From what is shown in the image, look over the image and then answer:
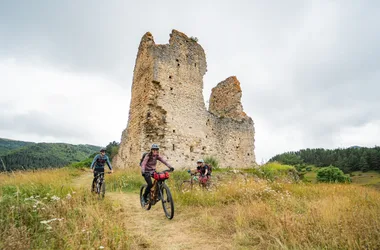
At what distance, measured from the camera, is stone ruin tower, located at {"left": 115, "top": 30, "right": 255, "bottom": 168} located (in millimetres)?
12041

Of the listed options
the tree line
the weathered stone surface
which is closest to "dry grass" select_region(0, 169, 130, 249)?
the weathered stone surface

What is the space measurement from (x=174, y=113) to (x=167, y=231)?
8835 mm

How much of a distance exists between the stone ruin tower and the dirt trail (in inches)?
242

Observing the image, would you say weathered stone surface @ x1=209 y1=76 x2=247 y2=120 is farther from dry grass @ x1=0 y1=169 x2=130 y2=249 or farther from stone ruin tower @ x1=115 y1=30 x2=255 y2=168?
dry grass @ x1=0 y1=169 x2=130 y2=249

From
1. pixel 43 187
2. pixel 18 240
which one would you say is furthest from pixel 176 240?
pixel 43 187

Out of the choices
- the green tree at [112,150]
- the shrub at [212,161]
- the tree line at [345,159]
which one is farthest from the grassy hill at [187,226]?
the tree line at [345,159]

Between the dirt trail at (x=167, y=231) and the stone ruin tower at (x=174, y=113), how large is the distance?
614 cm

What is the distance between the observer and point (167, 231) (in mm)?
4387

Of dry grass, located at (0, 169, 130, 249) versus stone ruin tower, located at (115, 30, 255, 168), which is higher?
stone ruin tower, located at (115, 30, 255, 168)

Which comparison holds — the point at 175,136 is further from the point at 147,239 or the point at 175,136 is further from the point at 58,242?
the point at 58,242

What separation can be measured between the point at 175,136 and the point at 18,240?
32.7 feet

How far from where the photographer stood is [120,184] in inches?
380

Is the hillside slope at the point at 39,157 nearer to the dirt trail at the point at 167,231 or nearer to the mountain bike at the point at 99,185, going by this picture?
the mountain bike at the point at 99,185

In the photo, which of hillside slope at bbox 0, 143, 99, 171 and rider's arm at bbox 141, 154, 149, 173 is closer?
rider's arm at bbox 141, 154, 149, 173
